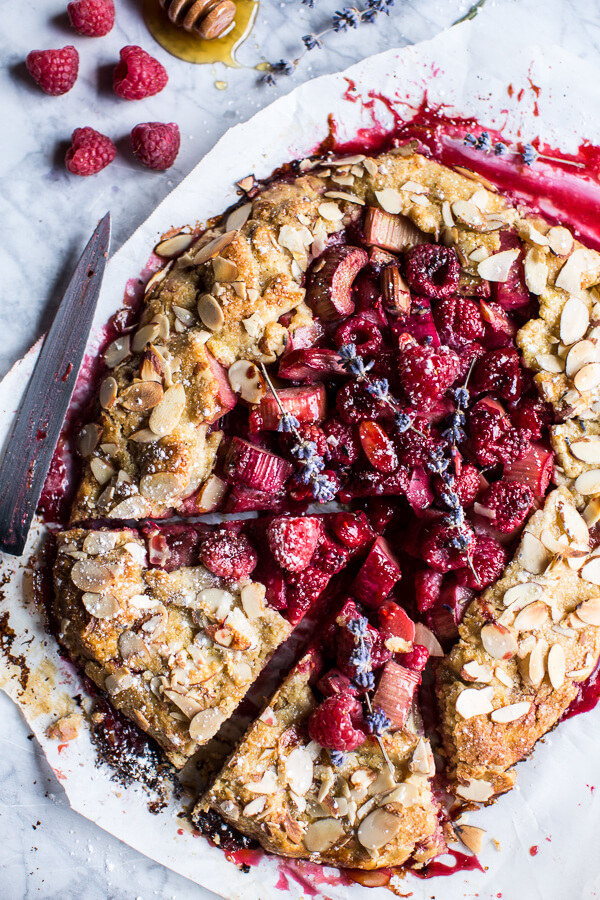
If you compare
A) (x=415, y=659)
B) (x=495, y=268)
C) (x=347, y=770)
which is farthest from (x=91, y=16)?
(x=347, y=770)

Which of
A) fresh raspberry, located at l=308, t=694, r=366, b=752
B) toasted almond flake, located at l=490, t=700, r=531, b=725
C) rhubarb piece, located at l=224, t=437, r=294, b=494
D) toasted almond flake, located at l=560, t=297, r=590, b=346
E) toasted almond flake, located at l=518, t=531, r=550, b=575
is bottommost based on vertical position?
fresh raspberry, located at l=308, t=694, r=366, b=752

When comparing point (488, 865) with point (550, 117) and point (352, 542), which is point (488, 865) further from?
point (550, 117)

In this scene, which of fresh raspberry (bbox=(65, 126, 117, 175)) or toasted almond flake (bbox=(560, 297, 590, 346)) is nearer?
toasted almond flake (bbox=(560, 297, 590, 346))

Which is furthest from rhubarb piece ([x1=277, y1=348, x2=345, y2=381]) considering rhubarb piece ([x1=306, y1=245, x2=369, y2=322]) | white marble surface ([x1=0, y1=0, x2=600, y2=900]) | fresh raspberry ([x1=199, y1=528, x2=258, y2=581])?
white marble surface ([x1=0, y1=0, x2=600, y2=900])

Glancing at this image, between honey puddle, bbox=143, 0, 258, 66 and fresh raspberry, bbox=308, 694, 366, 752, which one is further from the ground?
honey puddle, bbox=143, 0, 258, 66

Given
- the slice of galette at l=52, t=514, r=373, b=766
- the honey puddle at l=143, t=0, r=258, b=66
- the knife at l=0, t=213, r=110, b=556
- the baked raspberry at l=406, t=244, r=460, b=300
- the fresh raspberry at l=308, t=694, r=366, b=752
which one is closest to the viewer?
the fresh raspberry at l=308, t=694, r=366, b=752

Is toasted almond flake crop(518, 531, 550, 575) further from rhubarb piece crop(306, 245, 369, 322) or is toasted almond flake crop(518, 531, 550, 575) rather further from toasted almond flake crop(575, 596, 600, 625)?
rhubarb piece crop(306, 245, 369, 322)

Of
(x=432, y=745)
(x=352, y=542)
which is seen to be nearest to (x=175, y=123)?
(x=352, y=542)

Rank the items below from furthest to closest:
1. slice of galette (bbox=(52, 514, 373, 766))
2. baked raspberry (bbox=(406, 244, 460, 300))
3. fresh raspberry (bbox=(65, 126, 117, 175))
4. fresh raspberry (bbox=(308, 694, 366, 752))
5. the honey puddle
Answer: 1. the honey puddle
2. fresh raspberry (bbox=(65, 126, 117, 175))
3. baked raspberry (bbox=(406, 244, 460, 300))
4. slice of galette (bbox=(52, 514, 373, 766))
5. fresh raspberry (bbox=(308, 694, 366, 752))
